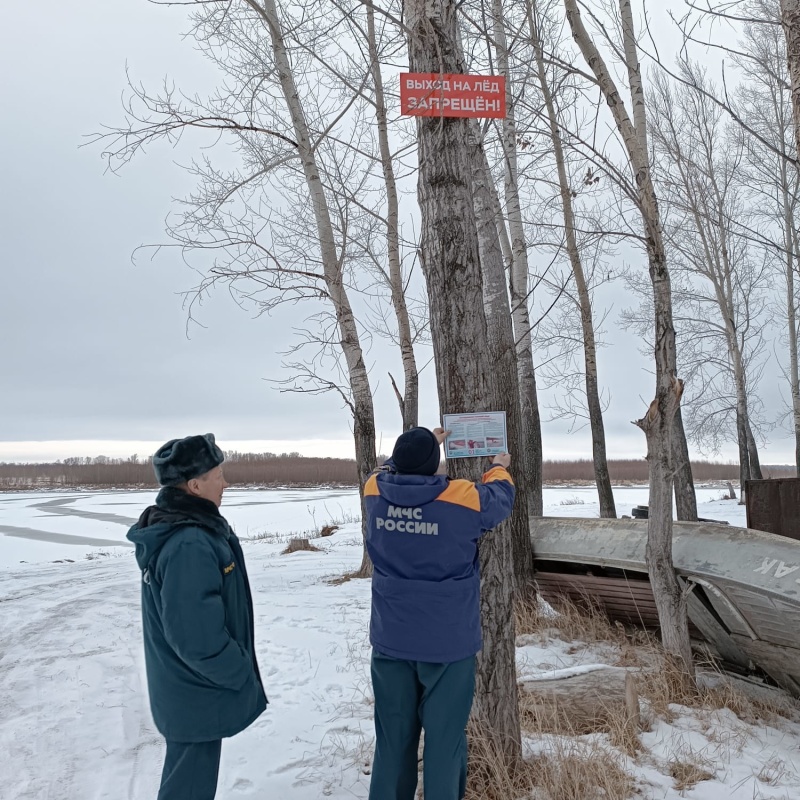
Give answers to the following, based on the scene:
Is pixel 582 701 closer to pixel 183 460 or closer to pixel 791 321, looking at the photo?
pixel 183 460

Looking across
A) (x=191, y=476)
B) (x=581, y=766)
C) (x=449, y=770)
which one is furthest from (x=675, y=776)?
(x=191, y=476)

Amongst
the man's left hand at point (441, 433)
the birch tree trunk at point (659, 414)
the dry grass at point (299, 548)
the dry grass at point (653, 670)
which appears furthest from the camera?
the dry grass at point (299, 548)

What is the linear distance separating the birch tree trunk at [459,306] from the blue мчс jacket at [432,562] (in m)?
0.56

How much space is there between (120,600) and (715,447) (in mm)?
17020

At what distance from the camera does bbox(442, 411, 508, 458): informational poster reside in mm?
3078

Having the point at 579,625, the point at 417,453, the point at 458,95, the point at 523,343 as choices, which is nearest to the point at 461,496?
the point at 417,453

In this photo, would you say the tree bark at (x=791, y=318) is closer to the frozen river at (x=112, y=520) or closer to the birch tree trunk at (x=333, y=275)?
the frozen river at (x=112, y=520)

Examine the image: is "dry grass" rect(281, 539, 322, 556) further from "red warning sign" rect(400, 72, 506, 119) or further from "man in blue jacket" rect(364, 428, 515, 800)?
"red warning sign" rect(400, 72, 506, 119)

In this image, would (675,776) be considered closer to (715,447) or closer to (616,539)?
(616,539)

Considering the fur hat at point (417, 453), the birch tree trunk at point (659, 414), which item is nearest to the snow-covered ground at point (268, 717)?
the birch tree trunk at point (659, 414)

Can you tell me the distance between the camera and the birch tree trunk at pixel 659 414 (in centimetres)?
431

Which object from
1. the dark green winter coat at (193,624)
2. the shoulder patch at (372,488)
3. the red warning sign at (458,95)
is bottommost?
the dark green winter coat at (193,624)

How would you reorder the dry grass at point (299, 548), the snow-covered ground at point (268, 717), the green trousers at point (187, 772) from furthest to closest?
the dry grass at point (299, 548), the snow-covered ground at point (268, 717), the green trousers at point (187, 772)

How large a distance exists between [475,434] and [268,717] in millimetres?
2285
